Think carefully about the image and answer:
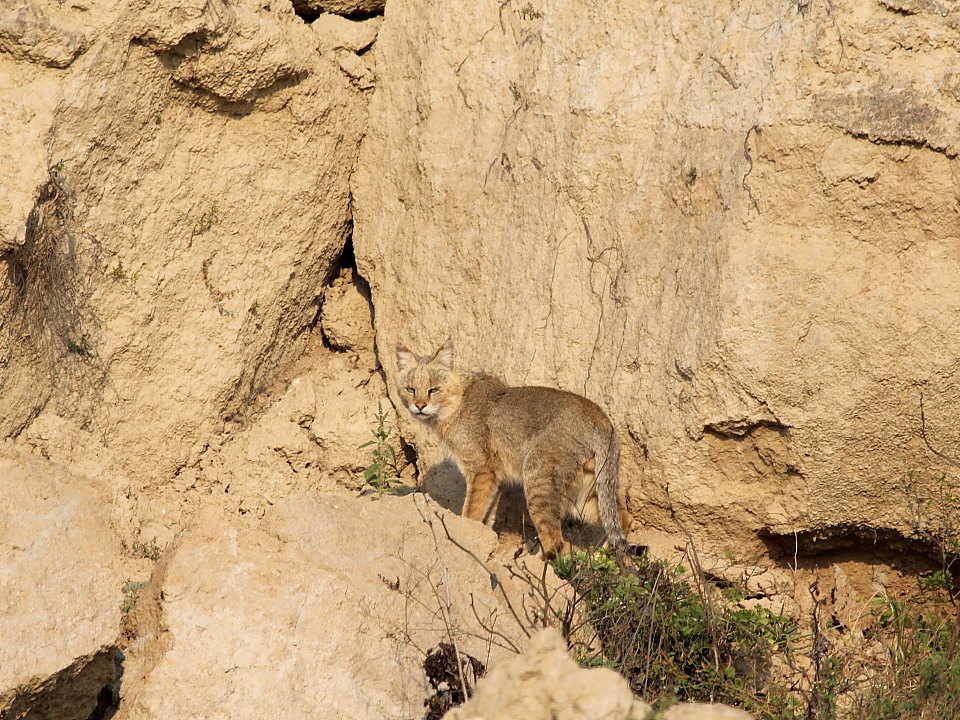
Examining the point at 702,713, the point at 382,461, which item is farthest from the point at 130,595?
the point at 702,713

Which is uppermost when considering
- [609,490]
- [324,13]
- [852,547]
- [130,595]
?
[324,13]

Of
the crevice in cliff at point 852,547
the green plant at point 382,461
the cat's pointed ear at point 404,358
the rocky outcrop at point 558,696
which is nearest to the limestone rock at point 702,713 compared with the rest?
the rocky outcrop at point 558,696

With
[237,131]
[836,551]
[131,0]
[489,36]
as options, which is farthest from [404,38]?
[836,551]

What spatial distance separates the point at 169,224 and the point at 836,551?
207 inches

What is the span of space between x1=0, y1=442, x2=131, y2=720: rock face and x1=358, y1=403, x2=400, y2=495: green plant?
1.84m

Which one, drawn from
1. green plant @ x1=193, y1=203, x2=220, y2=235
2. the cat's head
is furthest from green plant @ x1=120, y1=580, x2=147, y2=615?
green plant @ x1=193, y1=203, x2=220, y2=235

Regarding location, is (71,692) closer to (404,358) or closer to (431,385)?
(431,385)

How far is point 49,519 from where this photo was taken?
6.94 m

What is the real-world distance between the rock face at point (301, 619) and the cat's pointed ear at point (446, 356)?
6.06ft

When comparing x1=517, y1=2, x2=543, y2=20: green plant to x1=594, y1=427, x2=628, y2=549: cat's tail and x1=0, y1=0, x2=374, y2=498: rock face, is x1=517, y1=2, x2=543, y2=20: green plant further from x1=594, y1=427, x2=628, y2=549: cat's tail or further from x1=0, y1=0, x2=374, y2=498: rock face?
x1=594, y1=427, x2=628, y2=549: cat's tail

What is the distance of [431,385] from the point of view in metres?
8.38

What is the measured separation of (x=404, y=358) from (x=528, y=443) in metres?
1.40

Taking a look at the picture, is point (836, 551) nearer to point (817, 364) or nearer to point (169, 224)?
point (817, 364)

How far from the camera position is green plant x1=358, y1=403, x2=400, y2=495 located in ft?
27.0
